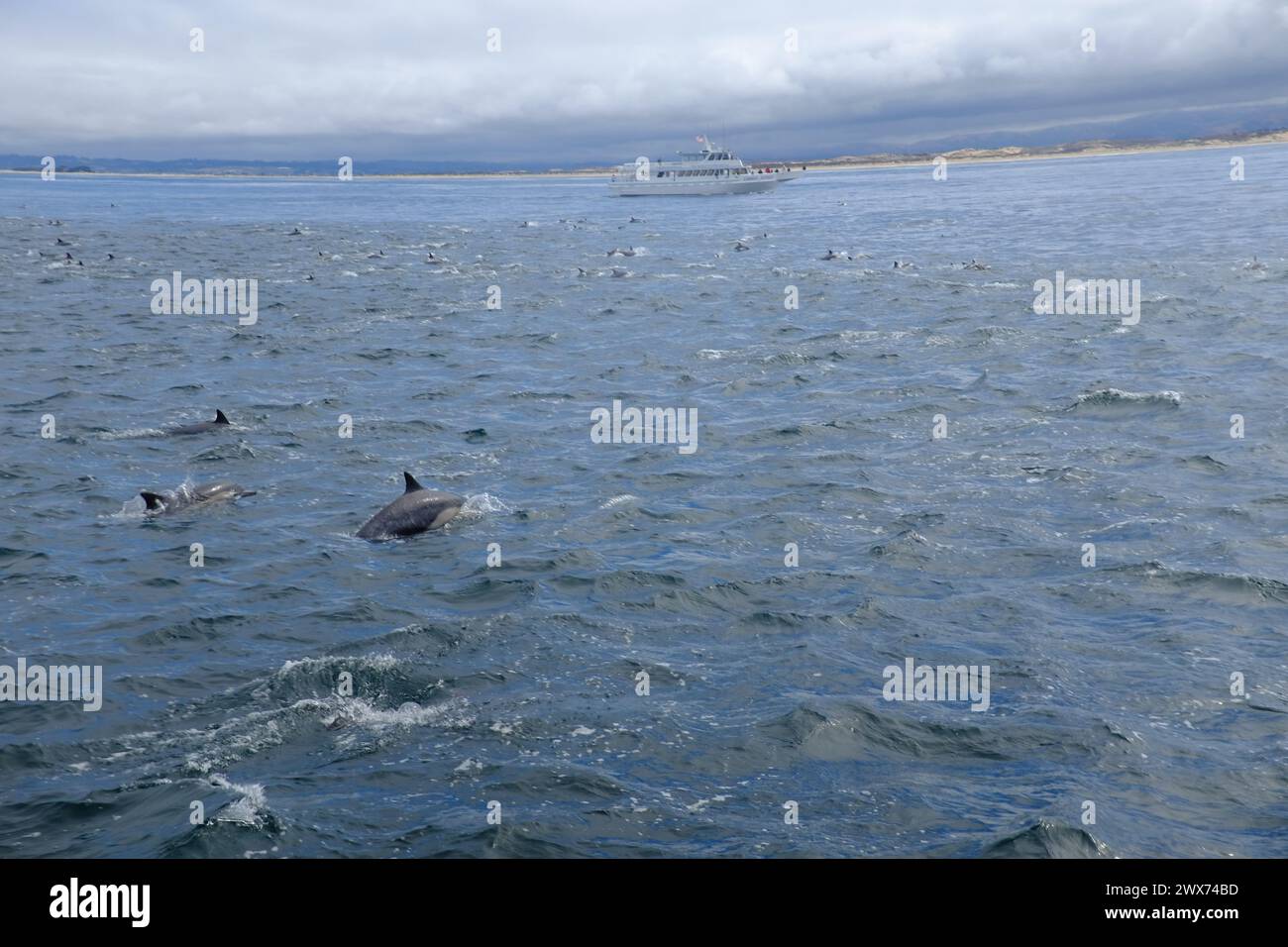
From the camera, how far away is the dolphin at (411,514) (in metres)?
19.6

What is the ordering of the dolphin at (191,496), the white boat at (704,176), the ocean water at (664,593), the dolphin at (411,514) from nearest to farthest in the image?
1. the ocean water at (664,593)
2. the dolphin at (411,514)
3. the dolphin at (191,496)
4. the white boat at (704,176)

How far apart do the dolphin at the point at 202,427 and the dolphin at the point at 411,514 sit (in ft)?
27.5

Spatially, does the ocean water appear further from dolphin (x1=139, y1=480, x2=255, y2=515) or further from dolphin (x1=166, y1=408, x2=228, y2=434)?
dolphin (x1=166, y1=408, x2=228, y2=434)

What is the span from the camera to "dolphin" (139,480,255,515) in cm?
2058

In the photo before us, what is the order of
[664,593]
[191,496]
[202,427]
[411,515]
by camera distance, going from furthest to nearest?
[202,427], [191,496], [411,515], [664,593]

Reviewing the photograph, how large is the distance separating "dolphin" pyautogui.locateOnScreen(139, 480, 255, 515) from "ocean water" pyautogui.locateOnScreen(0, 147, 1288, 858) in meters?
0.42

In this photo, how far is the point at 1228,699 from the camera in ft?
42.7

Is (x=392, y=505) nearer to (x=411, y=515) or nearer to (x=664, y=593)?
(x=411, y=515)

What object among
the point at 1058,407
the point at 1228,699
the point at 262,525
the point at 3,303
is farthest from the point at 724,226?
the point at 1228,699

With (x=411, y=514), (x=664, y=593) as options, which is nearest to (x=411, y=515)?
(x=411, y=514)

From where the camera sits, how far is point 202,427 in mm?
26484

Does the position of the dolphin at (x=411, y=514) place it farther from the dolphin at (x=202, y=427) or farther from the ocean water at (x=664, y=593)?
the dolphin at (x=202, y=427)

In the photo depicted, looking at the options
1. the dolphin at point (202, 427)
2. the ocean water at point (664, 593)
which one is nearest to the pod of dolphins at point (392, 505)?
the ocean water at point (664, 593)

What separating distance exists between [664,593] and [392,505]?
5.83 metres
